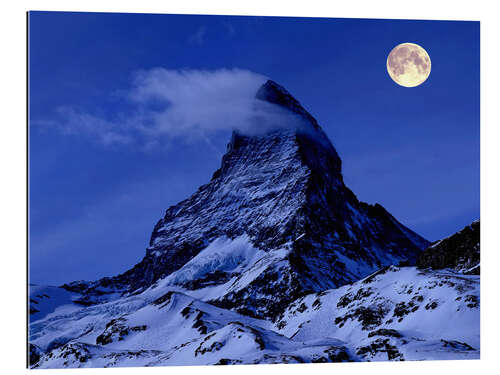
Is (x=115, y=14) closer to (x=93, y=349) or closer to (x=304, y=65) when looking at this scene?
(x=304, y=65)

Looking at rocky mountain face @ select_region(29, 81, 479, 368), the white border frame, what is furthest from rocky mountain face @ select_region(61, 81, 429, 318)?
the white border frame

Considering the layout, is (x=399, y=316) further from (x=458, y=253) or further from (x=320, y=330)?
(x=458, y=253)

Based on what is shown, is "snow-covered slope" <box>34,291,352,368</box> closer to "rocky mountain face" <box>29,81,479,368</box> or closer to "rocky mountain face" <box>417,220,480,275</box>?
"rocky mountain face" <box>29,81,479,368</box>

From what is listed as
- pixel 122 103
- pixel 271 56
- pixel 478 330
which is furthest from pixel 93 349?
pixel 478 330

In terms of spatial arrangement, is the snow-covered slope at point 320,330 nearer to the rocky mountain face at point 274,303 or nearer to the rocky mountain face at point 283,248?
the rocky mountain face at point 274,303

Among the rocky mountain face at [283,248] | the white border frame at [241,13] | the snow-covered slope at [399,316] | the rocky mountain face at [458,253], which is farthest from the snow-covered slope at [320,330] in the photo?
the rocky mountain face at [283,248]
